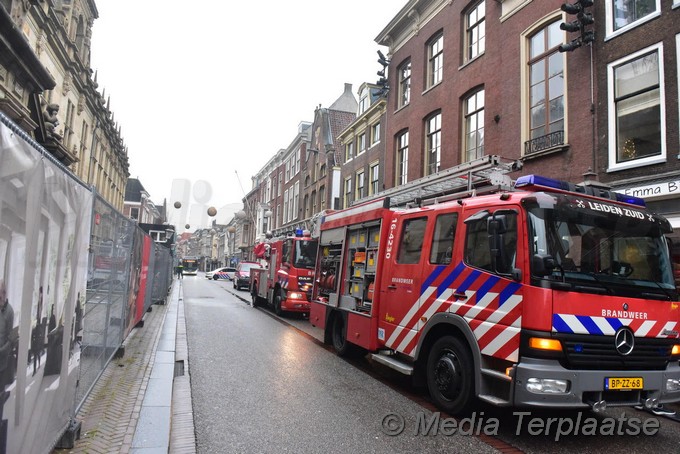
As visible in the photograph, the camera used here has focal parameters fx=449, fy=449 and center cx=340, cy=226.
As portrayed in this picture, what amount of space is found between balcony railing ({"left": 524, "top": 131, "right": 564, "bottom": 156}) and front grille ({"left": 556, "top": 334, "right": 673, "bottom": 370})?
8200 millimetres

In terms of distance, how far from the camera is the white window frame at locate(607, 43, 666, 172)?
948 centimetres

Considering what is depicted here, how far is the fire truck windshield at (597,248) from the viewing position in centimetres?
446

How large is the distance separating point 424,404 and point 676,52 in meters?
9.10

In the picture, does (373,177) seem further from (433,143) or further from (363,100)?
(433,143)

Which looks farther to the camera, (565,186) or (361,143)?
(361,143)

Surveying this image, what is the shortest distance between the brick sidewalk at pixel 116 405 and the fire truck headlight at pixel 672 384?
5254mm

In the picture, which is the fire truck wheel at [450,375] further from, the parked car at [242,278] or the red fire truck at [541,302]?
the parked car at [242,278]

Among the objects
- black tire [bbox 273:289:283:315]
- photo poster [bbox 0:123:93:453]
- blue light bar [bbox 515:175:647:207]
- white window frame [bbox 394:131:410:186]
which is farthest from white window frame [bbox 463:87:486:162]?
photo poster [bbox 0:123:93:453]

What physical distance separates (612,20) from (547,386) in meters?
10.4

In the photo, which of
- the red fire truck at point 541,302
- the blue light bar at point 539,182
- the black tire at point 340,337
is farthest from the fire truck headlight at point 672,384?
the black tire at point 340,337

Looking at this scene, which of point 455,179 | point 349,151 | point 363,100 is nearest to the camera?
point 455,179

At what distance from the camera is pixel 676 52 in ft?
30.6

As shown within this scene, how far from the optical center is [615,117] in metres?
10.5

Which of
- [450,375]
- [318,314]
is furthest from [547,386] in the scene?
[318,314]
